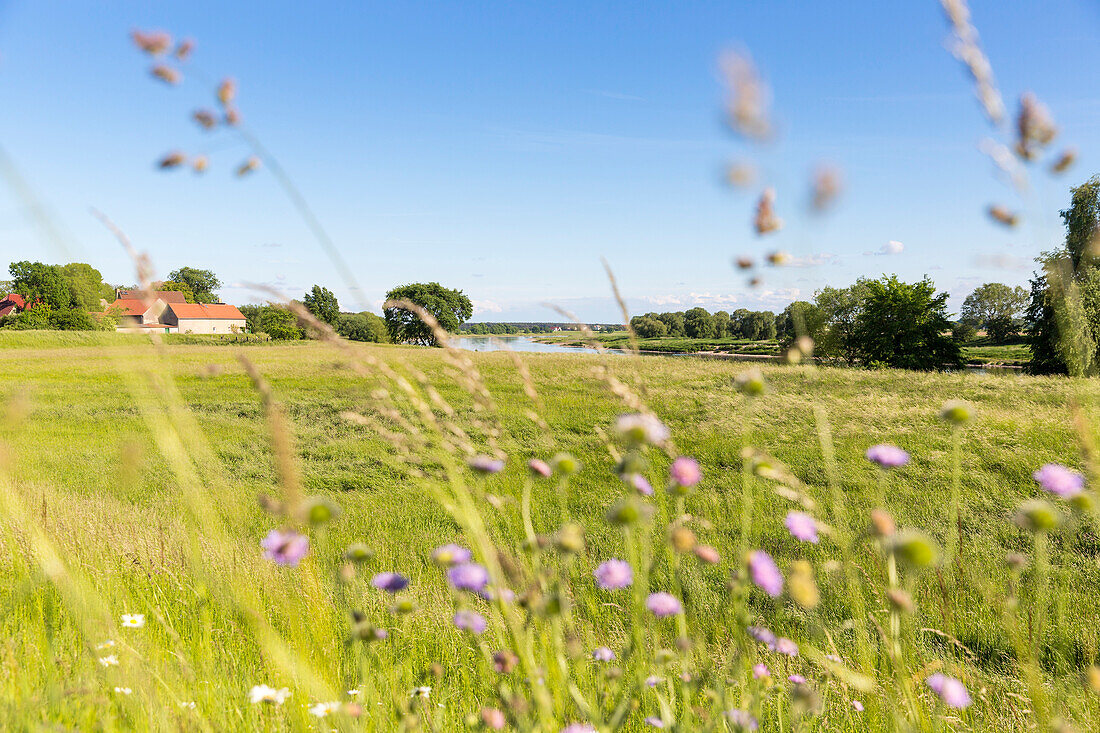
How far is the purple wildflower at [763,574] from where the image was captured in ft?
3.26

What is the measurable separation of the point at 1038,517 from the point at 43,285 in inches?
3187

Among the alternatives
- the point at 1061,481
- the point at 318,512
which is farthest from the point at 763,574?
the point at 318,512

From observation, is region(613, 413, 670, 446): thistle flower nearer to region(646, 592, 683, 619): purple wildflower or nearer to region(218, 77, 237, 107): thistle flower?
region(646, 592, 683, 619): purple wildflower

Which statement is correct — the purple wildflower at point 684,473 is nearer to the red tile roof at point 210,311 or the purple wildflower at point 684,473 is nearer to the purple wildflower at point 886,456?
the purple wildflower at point 886,456

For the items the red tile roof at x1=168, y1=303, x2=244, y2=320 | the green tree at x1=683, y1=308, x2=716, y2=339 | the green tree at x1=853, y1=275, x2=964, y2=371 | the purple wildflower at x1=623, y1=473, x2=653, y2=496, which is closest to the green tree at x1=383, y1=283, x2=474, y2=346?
the red tile roof at x1=168, y1=303, x2=244, y2=320

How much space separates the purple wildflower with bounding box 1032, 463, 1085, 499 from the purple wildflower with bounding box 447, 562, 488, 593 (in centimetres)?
111

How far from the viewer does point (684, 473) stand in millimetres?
1148

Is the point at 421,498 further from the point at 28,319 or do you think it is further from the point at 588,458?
the point at 28,319

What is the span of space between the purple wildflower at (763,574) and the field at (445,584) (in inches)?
3.5

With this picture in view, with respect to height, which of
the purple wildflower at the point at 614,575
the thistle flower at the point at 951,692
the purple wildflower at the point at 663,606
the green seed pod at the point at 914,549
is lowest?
the thistle flower at the point at 951,692

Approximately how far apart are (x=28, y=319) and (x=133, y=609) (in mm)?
73598

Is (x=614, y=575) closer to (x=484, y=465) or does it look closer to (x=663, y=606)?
(x=663, y=606)

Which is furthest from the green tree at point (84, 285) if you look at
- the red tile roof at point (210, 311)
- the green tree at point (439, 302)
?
the green tree at point (439, 302)

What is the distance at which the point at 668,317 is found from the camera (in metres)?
98.9
